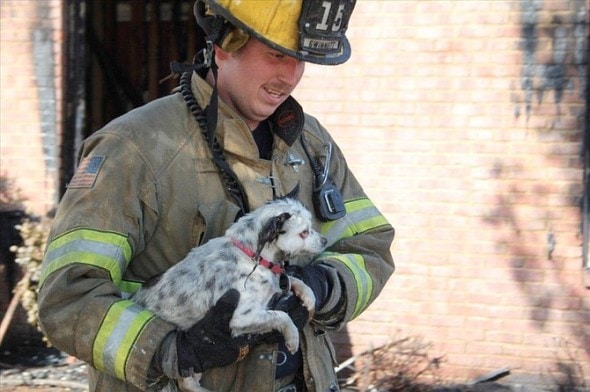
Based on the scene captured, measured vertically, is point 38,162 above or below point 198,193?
below

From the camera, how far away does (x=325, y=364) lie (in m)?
3.05

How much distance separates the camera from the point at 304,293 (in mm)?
2854

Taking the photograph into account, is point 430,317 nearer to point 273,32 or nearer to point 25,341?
point 25,341

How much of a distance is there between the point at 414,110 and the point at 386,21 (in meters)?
0.59

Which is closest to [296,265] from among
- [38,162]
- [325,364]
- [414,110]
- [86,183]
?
[325,364]

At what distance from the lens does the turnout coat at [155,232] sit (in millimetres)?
2633

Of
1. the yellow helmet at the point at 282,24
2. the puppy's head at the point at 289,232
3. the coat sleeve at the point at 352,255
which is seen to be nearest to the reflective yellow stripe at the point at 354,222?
the coat sleeve at the point at 352,255

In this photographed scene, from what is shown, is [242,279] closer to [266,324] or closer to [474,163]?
[266,324]

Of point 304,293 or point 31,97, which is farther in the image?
point 31,97

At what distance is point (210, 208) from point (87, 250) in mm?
404

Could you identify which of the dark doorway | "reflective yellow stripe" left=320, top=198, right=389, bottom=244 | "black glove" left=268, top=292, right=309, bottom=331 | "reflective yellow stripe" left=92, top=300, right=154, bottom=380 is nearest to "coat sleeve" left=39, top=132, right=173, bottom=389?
"reflective yellow stripe" left=92, top=300, right=154, bottom=380

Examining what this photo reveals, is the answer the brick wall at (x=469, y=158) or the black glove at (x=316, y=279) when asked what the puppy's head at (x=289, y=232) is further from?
the brick wall at (x=469, y=158)

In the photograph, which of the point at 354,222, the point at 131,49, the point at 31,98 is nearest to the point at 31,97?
the point at 31,98

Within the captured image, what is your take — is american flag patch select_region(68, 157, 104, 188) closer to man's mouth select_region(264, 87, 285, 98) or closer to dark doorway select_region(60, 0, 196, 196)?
Result: man's mouth select_region(264, 87, 285, 98)
